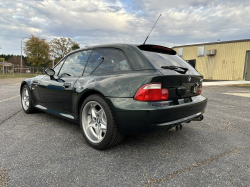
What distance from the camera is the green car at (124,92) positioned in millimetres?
2035

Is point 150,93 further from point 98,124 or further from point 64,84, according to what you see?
point 64,84

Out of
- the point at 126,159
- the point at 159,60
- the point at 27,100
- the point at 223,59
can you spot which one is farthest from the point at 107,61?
the point at 223,59

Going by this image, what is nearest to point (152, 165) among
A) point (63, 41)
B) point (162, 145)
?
point (162, 145)

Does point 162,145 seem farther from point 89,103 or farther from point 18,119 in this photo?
point 18,119

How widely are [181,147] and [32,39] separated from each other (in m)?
41.9

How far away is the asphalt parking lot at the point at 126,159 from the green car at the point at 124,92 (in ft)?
0.97

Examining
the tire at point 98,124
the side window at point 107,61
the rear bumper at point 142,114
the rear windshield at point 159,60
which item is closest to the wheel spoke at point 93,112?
the tire at point 98,124

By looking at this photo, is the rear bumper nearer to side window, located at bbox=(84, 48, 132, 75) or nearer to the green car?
the green car

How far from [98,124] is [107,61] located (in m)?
0.91

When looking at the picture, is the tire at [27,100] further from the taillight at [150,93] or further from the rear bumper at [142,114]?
the taillight at [150,93]

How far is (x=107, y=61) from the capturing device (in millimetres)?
2574

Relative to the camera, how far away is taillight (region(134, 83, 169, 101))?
2021 millimetres

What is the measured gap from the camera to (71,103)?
2740 millimetres

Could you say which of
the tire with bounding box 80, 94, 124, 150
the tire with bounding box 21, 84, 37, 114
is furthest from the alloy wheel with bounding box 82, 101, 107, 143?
the tire with bounding box 21, 84, 37, 114
